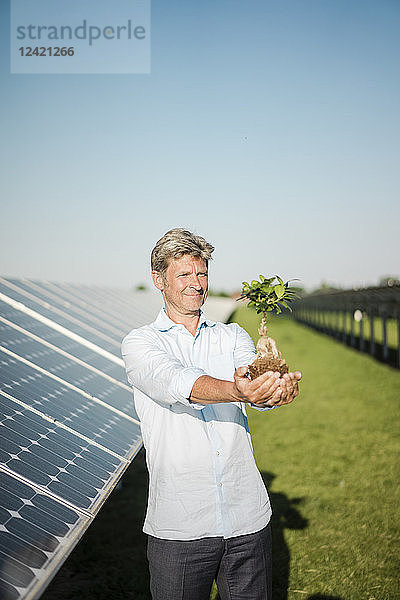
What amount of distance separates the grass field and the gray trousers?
3410 millimetres

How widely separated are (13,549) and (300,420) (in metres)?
11.9

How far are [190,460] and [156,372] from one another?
1.92 ft

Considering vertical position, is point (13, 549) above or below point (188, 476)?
below

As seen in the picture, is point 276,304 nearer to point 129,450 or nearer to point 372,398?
point 129,450

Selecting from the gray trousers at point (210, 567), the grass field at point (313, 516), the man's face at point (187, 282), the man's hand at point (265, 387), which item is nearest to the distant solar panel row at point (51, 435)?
the gray trousers at point (210, 567)

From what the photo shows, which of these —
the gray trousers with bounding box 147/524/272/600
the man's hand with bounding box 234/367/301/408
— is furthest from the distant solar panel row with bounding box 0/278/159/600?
the man's hand with bounding box 234/367/301/408

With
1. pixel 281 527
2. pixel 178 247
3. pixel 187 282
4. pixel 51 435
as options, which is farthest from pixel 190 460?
pixel 281 527

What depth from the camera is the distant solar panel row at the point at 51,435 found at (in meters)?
2.82

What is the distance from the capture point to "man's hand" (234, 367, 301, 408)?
2557mm

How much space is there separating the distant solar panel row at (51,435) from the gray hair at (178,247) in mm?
1569

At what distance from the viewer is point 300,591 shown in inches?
244

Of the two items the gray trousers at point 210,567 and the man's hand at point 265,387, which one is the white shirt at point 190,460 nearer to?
the gray trousers at point 210,567

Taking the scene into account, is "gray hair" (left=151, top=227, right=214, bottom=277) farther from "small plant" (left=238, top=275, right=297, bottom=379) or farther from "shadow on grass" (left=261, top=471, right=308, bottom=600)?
"shadow on grass" (left=261, top=471, right=308, bottom=600)

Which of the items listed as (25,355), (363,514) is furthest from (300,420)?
(25,355)
